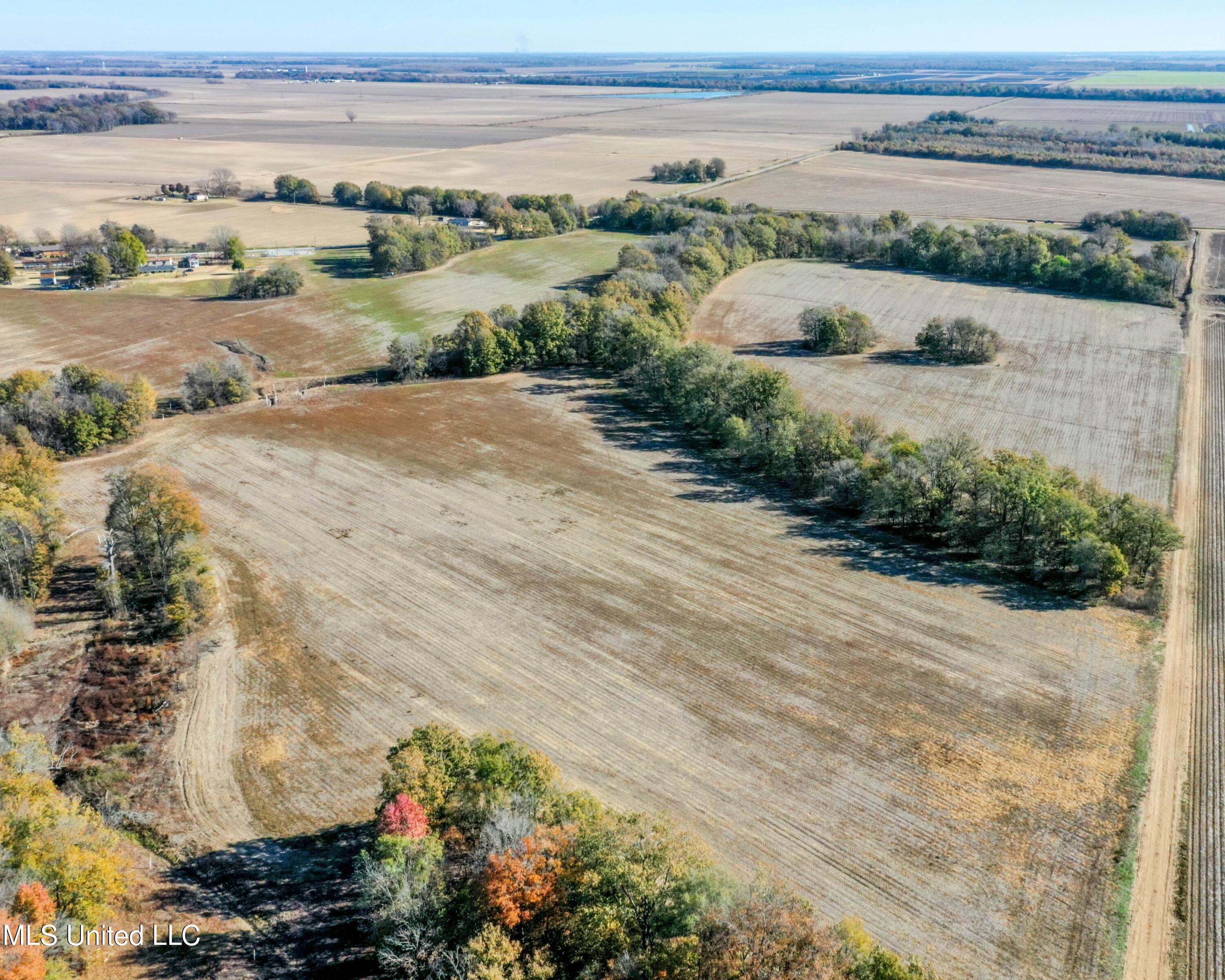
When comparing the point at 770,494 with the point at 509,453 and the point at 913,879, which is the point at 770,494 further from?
the point at 913,879

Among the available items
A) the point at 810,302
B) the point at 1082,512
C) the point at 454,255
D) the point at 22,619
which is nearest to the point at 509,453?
the point at 22,619

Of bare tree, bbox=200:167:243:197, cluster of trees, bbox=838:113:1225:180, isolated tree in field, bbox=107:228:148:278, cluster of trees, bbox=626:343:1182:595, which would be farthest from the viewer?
cluster of trees, bbox=838:113:1225:180

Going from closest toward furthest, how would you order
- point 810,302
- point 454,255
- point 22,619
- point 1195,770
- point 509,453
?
1. point 1195,770
2. point 22,619
3. point 509,453
4. point 810,302
5. point 454,255

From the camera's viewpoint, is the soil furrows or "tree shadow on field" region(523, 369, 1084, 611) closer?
the soil furrows

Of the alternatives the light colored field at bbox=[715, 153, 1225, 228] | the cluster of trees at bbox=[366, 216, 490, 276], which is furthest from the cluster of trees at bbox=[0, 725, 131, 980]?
the light colored field at bbox=[715, 153, 1225, 228]

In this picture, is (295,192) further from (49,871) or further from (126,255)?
(49,871)

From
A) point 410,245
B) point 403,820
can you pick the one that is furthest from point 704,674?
point 410,245

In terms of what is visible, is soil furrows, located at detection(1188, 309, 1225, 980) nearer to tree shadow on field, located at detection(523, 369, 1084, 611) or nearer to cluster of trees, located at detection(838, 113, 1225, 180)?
tree shadow on field, located at detection(523, 369, 1084, 611)
